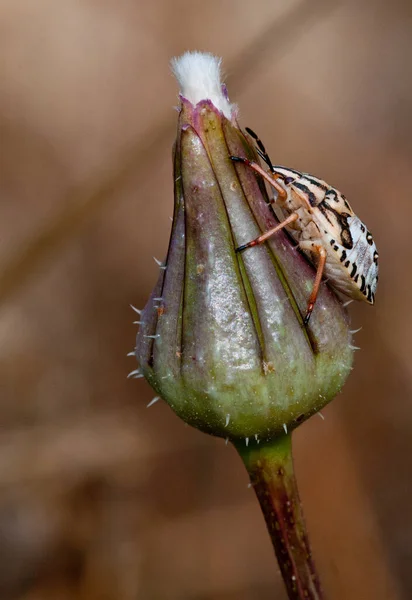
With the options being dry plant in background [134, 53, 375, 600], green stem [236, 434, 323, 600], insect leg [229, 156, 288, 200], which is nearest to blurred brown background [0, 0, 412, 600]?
green stem [236, 434, 323, 600]

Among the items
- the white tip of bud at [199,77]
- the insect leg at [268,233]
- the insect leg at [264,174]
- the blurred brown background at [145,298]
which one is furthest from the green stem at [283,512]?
the blurred brown background at [145,298]

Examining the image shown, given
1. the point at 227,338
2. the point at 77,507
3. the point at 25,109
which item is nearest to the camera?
the point at 227,338

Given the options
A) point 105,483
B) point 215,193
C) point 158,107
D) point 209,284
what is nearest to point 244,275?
point 209,284

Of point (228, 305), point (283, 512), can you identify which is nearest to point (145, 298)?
point (283, 512)

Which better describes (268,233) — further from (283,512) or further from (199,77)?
(283,512)

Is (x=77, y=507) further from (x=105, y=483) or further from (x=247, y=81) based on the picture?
(x=247, y=81)
